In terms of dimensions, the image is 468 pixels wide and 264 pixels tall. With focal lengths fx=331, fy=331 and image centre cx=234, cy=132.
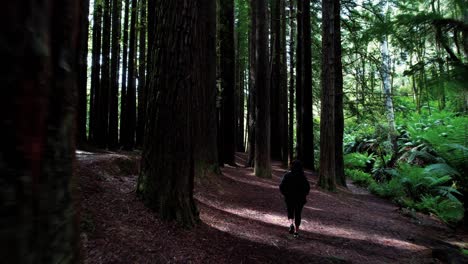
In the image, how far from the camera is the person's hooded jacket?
6.86 meters

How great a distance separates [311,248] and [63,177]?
5.56 m

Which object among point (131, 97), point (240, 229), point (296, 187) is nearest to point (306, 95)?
point (131, 97)

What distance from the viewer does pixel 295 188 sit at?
22.6 feet

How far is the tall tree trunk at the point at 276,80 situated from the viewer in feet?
58.1

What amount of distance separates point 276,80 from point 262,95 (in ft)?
23.2

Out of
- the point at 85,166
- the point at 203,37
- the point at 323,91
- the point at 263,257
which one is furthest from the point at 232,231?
the point at 323,91

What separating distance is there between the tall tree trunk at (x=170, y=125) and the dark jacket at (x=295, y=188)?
89.6 inches

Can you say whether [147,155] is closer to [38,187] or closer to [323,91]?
[38,187]

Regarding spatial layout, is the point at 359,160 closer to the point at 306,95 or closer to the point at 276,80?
the point at 306,95

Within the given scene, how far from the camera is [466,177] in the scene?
10.9 m

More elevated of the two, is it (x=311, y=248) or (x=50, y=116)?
(x=50, y=116)

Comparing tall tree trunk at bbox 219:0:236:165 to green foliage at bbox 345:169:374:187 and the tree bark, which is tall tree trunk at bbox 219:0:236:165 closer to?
the tree bark

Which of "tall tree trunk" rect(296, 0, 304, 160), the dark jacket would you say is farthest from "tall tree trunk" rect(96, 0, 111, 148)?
the dark jacket

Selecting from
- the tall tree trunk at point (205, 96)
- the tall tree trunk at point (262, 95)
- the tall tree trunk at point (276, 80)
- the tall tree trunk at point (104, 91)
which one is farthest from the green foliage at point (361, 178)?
the tall tree trunk at point (104, 91)
